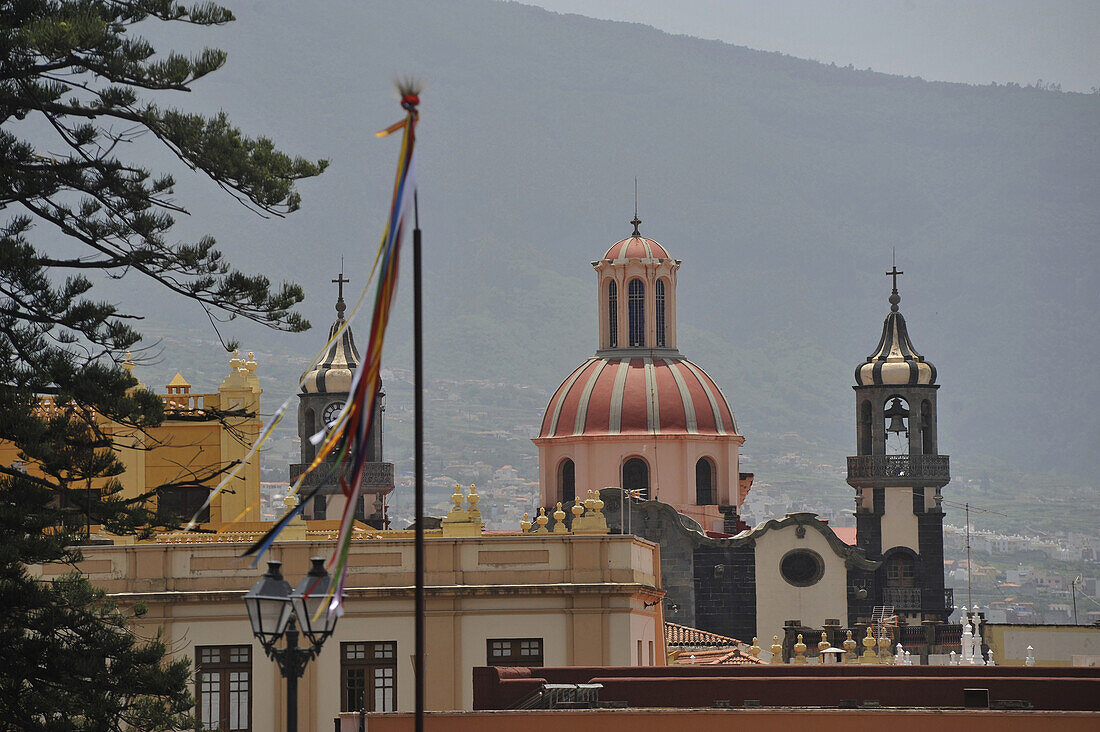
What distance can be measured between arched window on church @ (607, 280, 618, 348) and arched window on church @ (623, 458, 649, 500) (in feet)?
17.6

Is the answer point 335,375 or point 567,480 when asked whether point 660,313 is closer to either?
point 567,480

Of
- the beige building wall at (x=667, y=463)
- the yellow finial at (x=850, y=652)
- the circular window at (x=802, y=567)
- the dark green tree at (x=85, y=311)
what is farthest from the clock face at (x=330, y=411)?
the dark green tree at (x=85, y=311)

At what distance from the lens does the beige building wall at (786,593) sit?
217ft

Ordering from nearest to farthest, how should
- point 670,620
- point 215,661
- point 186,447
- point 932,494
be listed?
point 215,661 < point 186,447 < point 670,620 < point 932,494

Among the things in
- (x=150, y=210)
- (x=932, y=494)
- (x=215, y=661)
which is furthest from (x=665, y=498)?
(x=150, y=210)

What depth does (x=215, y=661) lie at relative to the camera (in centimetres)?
3112

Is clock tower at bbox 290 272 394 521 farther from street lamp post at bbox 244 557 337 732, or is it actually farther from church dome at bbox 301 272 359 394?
street lamp post at bbox 244 557 337 732

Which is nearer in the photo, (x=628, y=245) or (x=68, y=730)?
(x=68, y=730)

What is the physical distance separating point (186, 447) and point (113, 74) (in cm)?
1701

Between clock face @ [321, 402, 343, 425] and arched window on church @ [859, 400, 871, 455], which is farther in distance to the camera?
arched window on church @ [859, 400, 871, 455]

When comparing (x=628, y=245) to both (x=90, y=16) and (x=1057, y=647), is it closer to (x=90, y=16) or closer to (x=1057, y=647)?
(x=1057, y=647)

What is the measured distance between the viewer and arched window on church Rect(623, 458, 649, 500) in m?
68.8

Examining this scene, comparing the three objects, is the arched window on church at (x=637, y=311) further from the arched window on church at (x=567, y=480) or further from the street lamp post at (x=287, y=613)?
the street lamp post at (x=287, y=613)

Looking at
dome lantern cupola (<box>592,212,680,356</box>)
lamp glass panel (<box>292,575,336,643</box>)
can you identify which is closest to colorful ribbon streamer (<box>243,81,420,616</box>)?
lamp glass panel (<box>292,575,336,643</box>)
